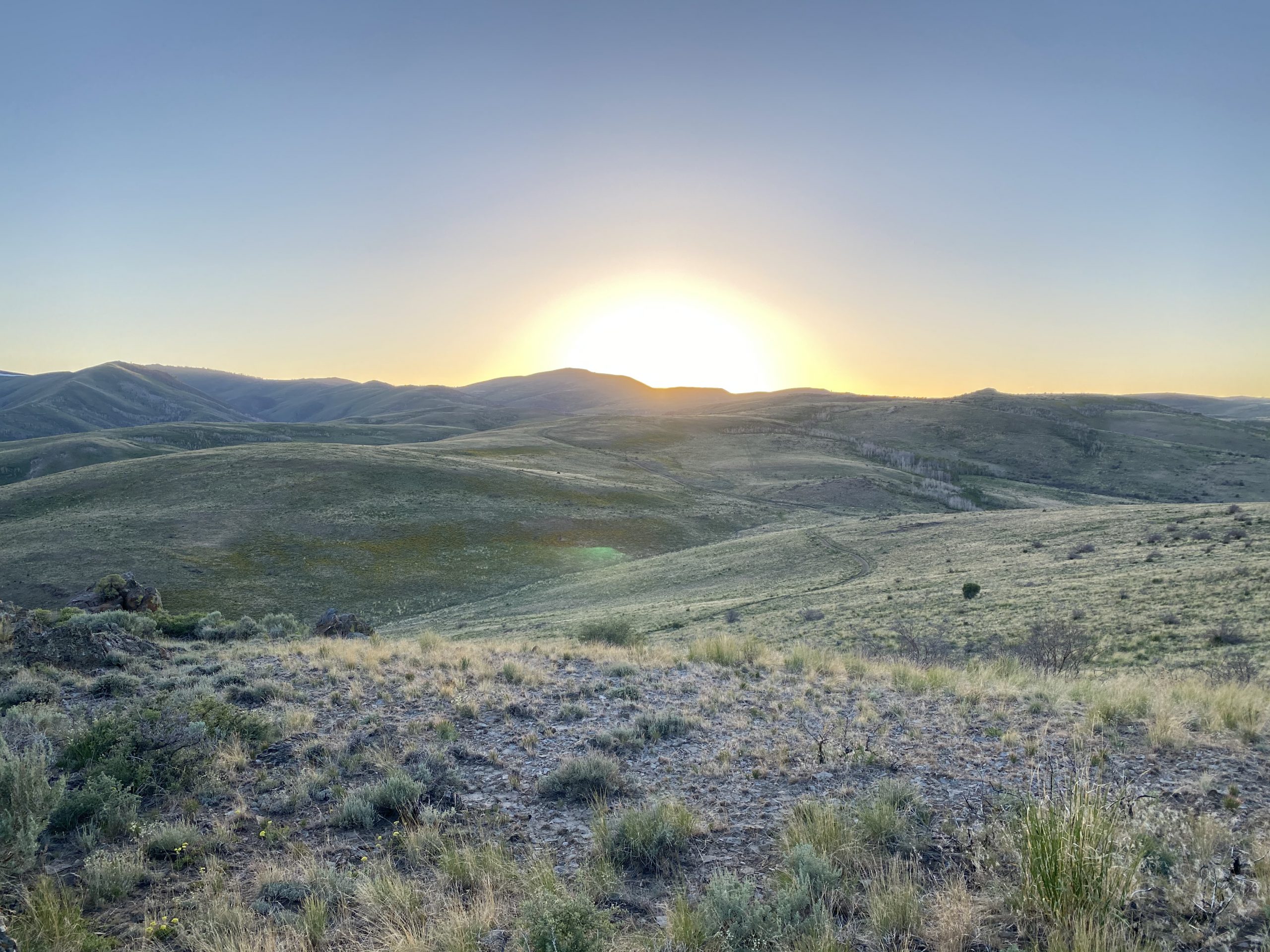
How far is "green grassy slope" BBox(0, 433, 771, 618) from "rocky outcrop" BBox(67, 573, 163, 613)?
1502 cm

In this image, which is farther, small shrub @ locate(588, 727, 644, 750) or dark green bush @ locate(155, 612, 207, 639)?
dark green bush @ locate(155, 612, 207, 639)

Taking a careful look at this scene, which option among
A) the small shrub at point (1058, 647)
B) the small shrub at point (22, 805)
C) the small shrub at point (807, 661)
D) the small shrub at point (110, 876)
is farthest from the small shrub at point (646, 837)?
the small shrub at point (1058, 647)

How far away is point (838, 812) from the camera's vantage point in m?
6.61

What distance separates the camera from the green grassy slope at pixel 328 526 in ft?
151

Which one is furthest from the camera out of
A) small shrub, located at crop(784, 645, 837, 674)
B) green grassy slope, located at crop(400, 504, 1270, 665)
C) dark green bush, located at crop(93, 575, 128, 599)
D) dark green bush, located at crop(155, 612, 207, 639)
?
dark green bush, located at crop(93, 575, 128, 599)

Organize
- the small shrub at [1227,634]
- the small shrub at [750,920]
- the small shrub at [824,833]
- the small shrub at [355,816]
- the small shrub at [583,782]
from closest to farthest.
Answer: the small shrub at [750,920] < the small shrub at [824,833] < the small shrub at [355,816] < the small shrub at [583,782] < the small shrub at [1227,634]

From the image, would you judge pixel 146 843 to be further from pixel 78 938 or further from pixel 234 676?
pixel 234 676

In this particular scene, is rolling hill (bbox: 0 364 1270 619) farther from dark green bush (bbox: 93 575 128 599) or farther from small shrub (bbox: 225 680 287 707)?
small shrub (bbox: 225 680 287 707)

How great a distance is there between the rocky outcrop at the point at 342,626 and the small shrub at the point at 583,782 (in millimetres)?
16941

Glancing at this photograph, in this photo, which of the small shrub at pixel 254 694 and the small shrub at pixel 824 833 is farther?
the small shrub at pixel 254 694

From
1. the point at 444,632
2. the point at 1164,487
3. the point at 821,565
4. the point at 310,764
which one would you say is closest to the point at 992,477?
the point at 1164,487

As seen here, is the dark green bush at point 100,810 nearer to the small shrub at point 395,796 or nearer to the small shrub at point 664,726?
the small shrub at point 395,796

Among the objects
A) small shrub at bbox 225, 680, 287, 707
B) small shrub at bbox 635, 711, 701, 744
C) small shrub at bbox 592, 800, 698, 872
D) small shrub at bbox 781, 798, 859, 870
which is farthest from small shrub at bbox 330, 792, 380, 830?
small shrub at bbox 225, 680, 287, 707

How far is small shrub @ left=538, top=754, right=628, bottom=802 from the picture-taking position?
25.0 feet
